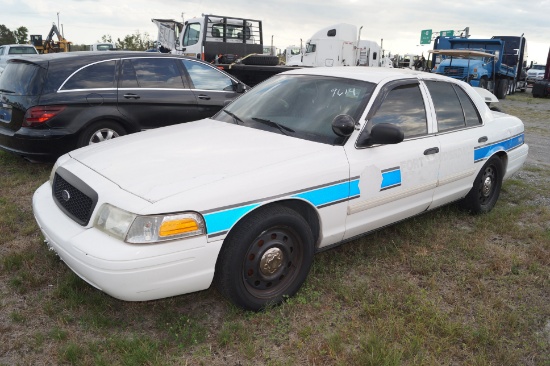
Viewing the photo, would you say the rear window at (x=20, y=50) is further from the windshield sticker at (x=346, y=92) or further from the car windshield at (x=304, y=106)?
the windshield sticker at (x=346, y=92)

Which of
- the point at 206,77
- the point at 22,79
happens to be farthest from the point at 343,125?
the point at 22,79

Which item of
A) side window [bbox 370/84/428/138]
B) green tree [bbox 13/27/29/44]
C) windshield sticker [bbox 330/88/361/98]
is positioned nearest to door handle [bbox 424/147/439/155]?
side window [bbox 370/84/428/138]

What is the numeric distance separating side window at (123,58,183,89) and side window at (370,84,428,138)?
11.8 ft

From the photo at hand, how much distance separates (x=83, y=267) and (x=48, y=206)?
0.83 metres

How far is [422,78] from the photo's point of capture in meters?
4.16

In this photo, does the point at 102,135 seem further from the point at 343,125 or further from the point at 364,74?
the point at 343,125

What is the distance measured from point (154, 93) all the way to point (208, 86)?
2.85 feet

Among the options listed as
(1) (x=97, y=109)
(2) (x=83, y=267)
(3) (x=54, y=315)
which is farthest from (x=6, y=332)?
(1) (x=97, y=109)

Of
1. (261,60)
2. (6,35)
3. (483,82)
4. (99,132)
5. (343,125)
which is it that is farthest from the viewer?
(6,35)

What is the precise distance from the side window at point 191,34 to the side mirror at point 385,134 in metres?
13.0

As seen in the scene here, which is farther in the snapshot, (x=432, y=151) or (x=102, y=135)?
(x=102, y=135)

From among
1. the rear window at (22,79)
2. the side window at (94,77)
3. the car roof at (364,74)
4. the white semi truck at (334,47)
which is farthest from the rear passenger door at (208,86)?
the white semi truck at (334,47)

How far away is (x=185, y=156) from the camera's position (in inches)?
123

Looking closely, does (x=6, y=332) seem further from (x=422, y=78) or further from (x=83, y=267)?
(x=422, y=78)
